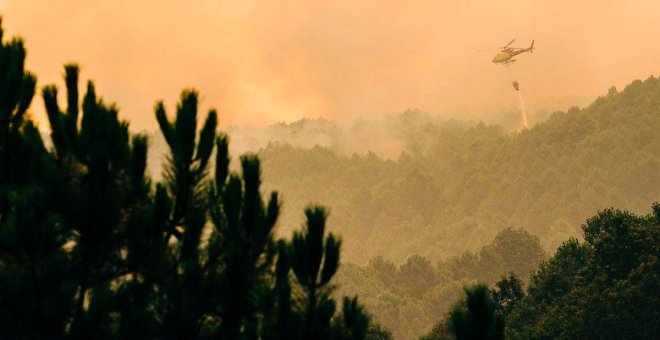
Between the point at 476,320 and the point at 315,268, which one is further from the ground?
the point at 315,268

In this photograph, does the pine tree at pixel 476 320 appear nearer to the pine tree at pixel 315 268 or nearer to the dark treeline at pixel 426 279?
the pine tree at pixel 315 268

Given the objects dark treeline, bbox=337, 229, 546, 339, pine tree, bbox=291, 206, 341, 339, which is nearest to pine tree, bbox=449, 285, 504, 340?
pine tree, bbox=291, 206, 341, 339

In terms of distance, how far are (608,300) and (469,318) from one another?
40931 millimetres

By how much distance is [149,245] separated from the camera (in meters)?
6.93

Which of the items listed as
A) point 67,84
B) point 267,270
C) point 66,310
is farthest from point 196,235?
point 67,84

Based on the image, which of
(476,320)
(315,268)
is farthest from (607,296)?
(476,320)

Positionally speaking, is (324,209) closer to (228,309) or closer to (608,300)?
(228,309)

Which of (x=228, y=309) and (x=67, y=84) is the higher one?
(x=67, y=84)

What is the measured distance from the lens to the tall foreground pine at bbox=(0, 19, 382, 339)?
20.2 ft

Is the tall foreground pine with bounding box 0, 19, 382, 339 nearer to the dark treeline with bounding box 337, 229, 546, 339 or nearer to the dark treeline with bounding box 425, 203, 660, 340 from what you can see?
the dark treeline with bounding box 425, 203, 660, 340

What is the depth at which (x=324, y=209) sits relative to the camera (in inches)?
236

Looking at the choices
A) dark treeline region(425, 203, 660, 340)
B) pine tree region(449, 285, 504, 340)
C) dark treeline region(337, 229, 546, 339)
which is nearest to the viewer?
pine tree region(449, 285, 504, 340)

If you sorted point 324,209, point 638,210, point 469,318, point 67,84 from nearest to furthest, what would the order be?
point 469,318, point 324,209, point 67,84, point 638,210

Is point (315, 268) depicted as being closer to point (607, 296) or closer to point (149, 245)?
point (149, 245)
